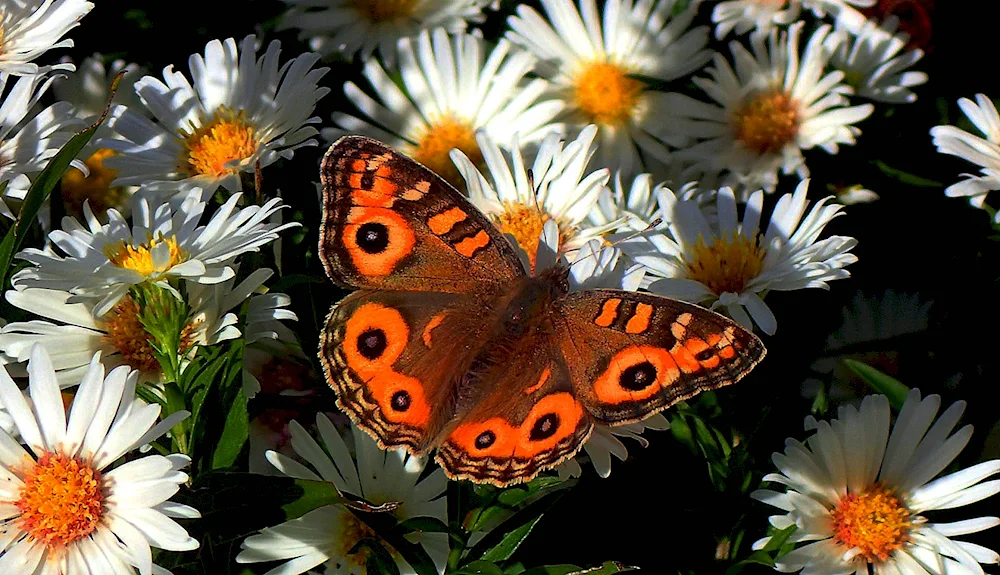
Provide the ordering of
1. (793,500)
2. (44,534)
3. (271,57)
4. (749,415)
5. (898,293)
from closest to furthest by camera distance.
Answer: (44,534) → (793,500) → (749,415) → (271,57) → (898,293)

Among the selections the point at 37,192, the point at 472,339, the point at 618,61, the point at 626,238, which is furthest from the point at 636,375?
the point at 618,61

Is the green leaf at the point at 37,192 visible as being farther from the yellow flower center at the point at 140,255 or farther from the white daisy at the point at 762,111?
the white daisy at the point at 762,111

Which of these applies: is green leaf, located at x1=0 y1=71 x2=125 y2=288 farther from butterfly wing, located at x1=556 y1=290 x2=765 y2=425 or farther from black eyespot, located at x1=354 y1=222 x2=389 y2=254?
butterfly wing, located at x1=556 y1=290 x2=765 y2=425

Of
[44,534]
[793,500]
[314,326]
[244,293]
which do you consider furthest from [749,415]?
[44,534]

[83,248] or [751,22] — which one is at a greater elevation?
[751,22]

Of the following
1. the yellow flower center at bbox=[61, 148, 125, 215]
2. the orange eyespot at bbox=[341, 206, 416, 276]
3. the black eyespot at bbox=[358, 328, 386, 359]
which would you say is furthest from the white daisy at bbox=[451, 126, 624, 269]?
the yellow flower center at bbox=[61, 148, 125, 215]

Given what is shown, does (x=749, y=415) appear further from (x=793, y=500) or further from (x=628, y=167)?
(x=628, y=167)

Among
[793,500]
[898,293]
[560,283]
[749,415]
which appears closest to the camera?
[793,500]

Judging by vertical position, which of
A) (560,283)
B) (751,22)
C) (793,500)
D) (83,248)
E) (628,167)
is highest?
(751,22)

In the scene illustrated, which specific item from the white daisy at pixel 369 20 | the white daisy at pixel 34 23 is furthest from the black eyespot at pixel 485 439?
the white daisy at pixel 369 20
